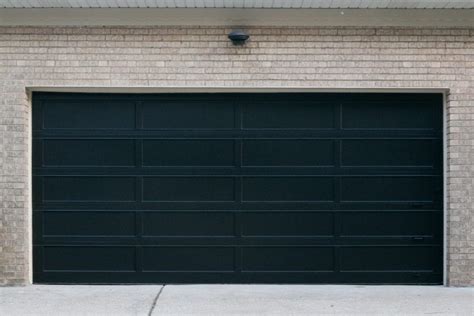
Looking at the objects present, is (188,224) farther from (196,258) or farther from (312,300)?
(312,300)

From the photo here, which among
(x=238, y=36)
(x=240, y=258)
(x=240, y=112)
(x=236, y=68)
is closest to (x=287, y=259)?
(x=240, y=258)

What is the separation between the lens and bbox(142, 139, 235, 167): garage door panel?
320 inches

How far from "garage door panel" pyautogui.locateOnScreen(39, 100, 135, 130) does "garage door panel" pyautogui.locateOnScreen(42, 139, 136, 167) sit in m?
0.18

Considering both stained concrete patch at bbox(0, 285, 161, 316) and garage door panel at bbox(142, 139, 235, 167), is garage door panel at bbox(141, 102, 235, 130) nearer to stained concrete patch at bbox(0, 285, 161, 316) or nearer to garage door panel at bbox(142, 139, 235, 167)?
garage door panel at bbox(142, 139, 235, 167)

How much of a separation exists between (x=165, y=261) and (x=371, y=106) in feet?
10.1

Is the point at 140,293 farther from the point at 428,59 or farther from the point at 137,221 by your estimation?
the point at 428,59

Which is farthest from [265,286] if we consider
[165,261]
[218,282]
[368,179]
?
[368,179]

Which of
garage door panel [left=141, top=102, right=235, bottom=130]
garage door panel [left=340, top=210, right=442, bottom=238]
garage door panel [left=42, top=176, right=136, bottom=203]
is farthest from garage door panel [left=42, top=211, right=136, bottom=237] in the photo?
garage door panel [left=340, top=210, right=442, bottom=238]

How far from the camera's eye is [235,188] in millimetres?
8125

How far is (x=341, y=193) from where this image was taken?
8125 millimetres

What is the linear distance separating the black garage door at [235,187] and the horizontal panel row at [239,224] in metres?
0.01

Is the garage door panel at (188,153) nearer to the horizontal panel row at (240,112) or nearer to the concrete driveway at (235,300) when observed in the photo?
the horizontal panel row at (240,112)

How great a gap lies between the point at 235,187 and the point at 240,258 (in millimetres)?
853

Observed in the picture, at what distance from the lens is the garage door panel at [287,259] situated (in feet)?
26.7
